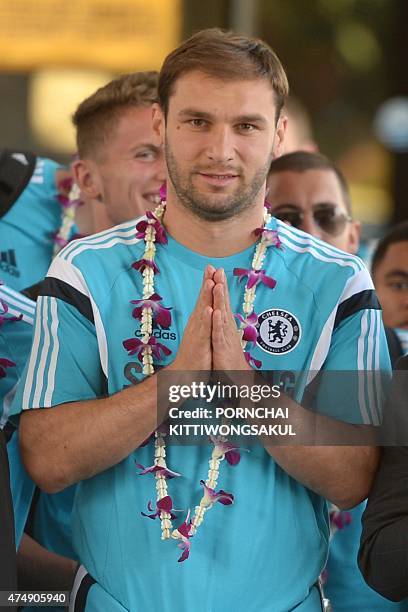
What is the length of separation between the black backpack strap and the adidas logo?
13 cm

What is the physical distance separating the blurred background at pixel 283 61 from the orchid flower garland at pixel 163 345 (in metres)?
4.20

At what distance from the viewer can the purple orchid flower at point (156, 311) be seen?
2.84 metres

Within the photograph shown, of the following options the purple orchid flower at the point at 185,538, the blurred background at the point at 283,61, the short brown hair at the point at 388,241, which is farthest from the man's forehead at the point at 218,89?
the blurred background at the point at 283,61

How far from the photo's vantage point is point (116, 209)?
3.87 meters

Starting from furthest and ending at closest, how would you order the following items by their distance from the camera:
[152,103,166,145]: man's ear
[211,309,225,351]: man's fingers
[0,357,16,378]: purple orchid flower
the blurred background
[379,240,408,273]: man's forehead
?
the blurred background, [379,240,408,273]: man's forehead, [0,357,16,378]: purple orchid flower, [152,103,166,145]: man's ear, [211,309,225,351]: man's fingers

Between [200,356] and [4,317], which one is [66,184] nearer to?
[4,317]

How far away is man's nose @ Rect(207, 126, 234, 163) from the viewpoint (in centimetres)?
285

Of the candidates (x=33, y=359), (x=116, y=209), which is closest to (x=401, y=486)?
(x=33, y=359)

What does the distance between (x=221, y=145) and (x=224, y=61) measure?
0.21 m

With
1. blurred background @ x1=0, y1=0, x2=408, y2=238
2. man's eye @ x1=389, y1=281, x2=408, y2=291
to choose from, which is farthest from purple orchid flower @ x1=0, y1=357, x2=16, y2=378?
blurred background @ x1=0, y1=0, x2=408, y2=238

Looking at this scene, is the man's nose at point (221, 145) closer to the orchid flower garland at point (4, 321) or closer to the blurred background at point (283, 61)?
the orchid flower garland at point (4, 321)

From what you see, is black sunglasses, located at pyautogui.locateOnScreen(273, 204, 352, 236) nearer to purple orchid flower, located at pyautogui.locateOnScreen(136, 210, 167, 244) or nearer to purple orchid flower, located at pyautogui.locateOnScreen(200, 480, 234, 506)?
purple orchid flower, located at pyautogui.locateOnScreen(136, 210, 167, 244)

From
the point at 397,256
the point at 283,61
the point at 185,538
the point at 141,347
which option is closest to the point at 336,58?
the point at 283,61

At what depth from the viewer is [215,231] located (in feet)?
9.57
